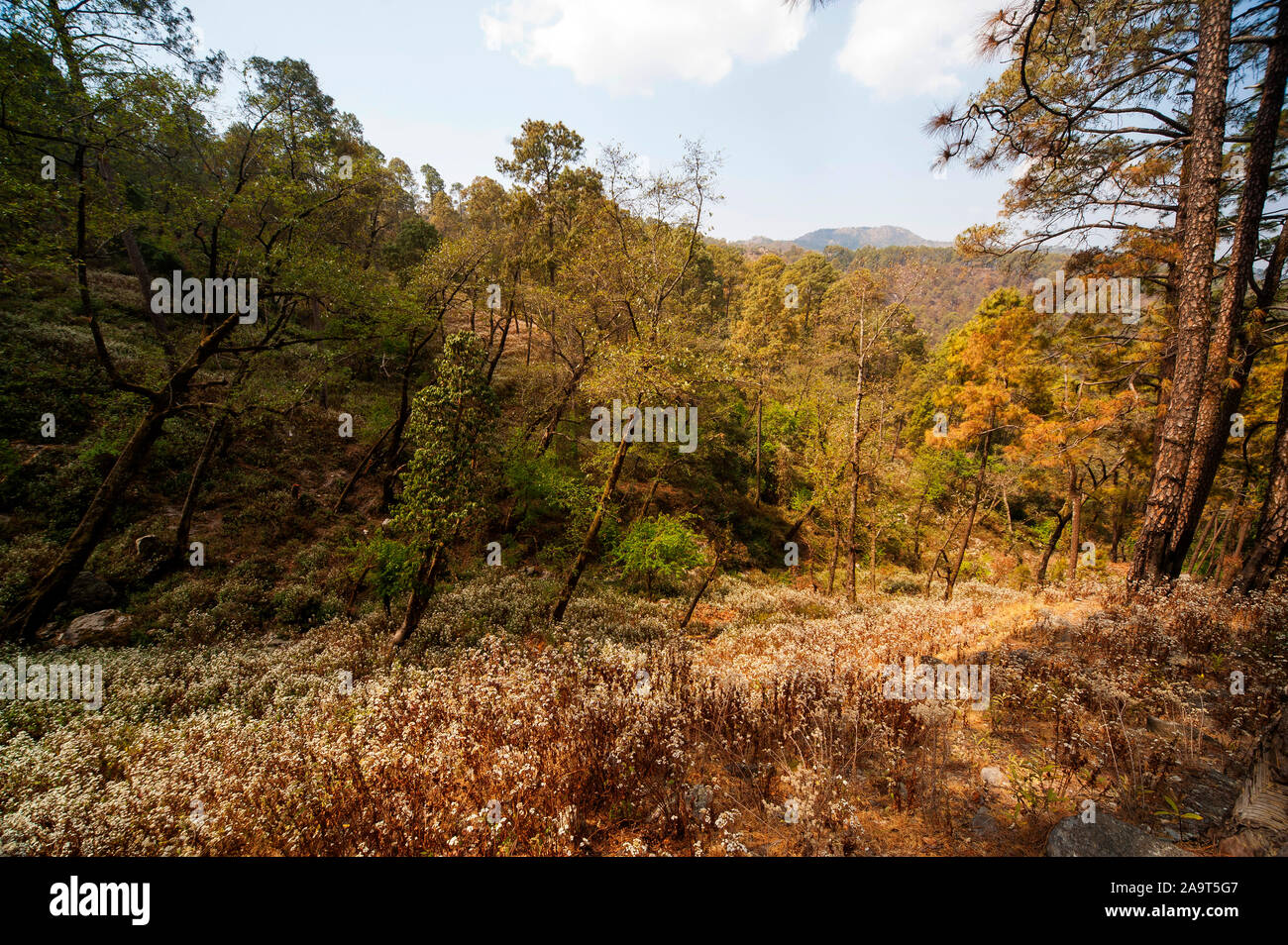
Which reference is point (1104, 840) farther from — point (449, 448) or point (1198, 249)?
point (1198, 249)

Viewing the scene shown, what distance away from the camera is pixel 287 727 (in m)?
5.95

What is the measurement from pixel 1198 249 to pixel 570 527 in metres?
14.7

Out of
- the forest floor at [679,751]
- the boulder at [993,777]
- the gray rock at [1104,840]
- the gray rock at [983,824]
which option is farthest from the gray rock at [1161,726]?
the gray rock at [983,824]

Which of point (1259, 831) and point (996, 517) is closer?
point (1259, 831)

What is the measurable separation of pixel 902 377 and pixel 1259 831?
4296 cm

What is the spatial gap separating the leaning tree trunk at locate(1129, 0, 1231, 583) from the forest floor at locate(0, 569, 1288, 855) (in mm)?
2454

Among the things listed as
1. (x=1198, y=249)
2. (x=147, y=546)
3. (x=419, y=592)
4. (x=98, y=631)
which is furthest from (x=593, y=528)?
(x=147, y=546)

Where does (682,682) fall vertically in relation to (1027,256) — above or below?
below

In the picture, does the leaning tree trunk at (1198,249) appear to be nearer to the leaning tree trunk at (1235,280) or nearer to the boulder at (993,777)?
the leaning tree trunk at (1235,280)

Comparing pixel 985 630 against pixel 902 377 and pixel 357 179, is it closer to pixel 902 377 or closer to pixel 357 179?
pixel 357 179

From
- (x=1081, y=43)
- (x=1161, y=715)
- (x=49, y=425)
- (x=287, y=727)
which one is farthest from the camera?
(x=49, y=425)

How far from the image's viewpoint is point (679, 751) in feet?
13.6
